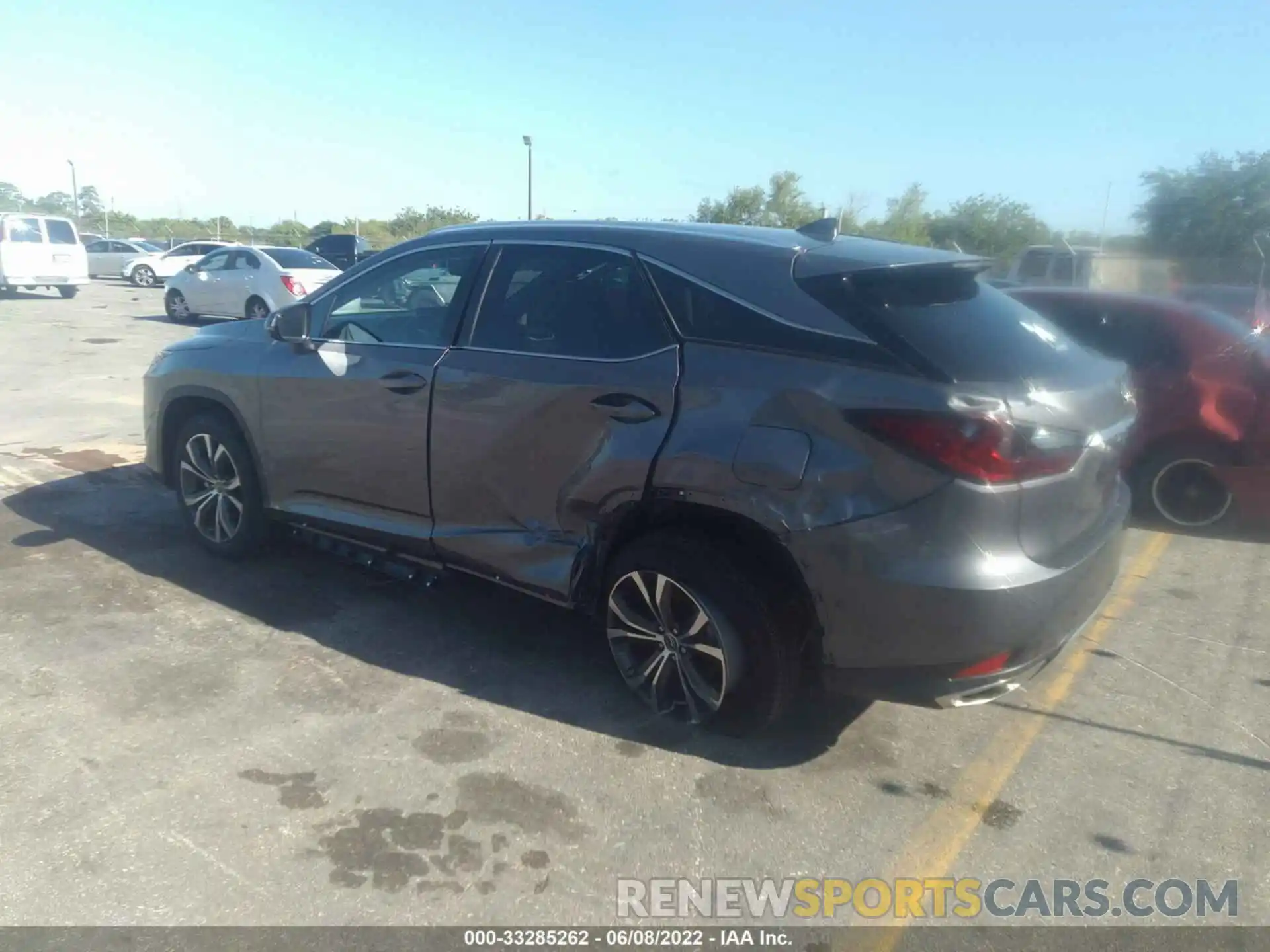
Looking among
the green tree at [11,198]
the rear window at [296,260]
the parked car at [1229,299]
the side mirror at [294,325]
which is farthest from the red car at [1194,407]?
the green tree at [11,198]

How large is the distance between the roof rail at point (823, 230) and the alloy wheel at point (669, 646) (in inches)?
57.3

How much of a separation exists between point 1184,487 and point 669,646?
4394mm

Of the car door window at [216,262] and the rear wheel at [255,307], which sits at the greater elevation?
the car door window at [216,262]

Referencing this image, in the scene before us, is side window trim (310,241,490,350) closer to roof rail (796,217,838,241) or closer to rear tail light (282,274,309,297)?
roof rail (796,217,838,241)

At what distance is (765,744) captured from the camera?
363cm

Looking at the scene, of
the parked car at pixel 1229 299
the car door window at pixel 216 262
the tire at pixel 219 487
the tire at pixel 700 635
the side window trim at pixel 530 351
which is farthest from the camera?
the car door window at pixel 216 262

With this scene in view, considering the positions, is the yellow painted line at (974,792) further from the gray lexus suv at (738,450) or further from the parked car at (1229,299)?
the parked car at (1229,299)

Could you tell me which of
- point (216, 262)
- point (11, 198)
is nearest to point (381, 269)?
point (216, 262)

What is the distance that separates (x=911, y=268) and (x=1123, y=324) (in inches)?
151

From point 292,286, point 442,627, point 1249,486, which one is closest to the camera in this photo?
point 442,627

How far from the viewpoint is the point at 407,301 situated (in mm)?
4605

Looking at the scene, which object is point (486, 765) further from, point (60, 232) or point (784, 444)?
point (60, 232)

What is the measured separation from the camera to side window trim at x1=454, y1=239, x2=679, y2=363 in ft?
11.8

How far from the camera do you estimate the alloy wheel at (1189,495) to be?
20.5 feet
